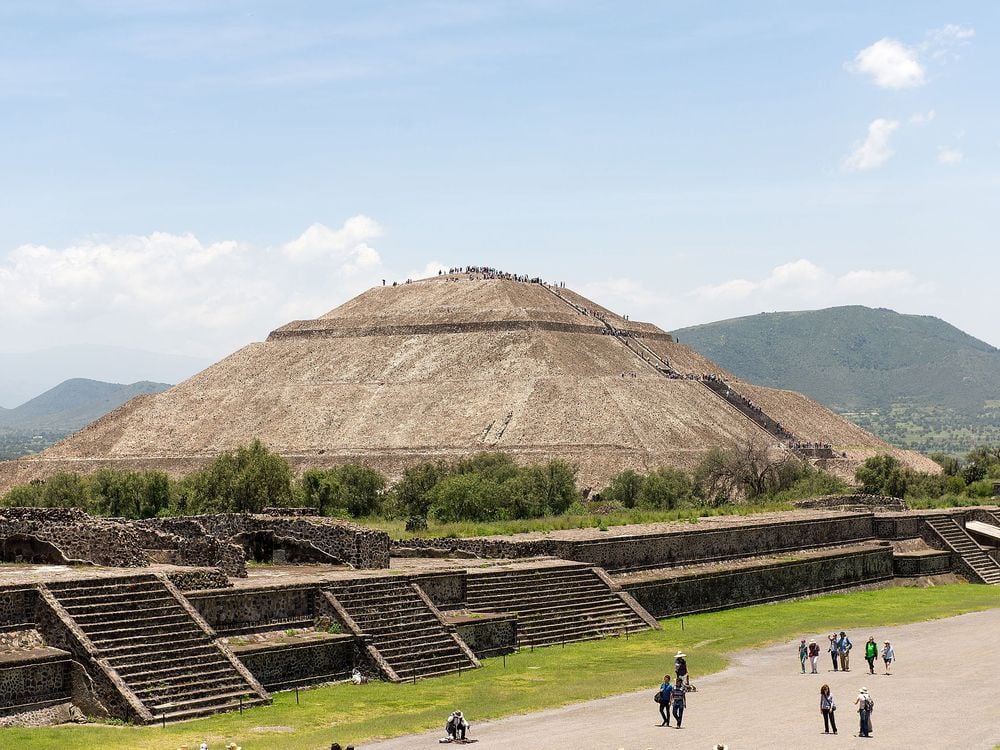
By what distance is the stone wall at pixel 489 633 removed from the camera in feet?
107

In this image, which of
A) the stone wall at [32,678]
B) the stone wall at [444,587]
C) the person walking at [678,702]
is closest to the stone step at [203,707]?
the stone wall at [32,678]

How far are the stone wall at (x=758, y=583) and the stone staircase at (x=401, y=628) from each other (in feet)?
29.9

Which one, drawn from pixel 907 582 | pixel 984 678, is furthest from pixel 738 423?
pixel 984 678

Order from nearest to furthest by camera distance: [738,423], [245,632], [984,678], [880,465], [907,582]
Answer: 1. [245,632]
2. [984,678]
3. [907,582]
4. [880,465]
5. [738,423]

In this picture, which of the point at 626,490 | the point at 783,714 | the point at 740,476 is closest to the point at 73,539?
the point at 783,714

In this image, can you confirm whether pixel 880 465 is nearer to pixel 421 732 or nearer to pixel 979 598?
pixel 979 598

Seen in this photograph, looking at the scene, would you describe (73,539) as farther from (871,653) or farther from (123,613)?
(871,653)

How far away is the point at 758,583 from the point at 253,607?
21.7m

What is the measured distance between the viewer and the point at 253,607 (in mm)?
29375

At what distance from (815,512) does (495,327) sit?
66704 mm

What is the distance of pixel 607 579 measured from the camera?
39.8 metres

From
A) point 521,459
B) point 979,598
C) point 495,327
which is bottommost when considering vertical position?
point 979,598

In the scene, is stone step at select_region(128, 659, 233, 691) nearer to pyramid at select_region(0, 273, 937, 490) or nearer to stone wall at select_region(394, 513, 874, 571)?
stone wall at select_region(394, 513, 874, 571)

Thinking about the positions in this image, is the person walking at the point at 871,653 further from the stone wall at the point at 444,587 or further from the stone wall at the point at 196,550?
the stone wall at the point at 196,550
